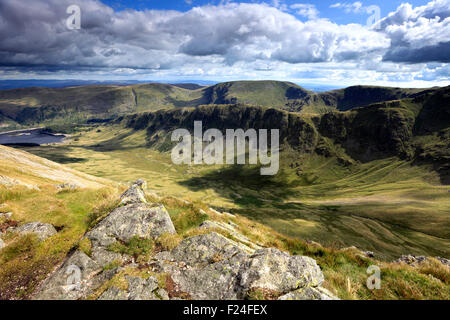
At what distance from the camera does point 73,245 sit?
13828mm

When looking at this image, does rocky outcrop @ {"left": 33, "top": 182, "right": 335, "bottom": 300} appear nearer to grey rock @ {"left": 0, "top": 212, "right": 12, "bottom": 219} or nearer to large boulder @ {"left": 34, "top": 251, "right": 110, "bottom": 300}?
large boulder @ {"left": 34, "top": 251, "right": 110, "bottom": 300}

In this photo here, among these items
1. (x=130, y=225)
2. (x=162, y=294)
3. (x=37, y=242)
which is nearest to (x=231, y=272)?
(x=162, y=294)

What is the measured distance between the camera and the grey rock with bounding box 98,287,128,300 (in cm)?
900

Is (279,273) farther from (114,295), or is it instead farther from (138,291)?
(114,295)

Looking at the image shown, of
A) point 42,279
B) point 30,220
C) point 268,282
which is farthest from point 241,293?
point 30,220

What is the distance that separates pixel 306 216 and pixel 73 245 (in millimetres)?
124465

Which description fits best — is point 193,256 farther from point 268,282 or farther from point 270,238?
point 270,238

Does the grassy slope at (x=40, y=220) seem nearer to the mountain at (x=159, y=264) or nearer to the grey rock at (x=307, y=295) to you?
the mountain at (x=159, y=264)

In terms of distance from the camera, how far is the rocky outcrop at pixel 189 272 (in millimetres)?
9664

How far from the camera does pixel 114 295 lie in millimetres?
9094

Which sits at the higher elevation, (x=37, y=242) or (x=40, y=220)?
(x=40, y=220)

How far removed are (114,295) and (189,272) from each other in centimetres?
Result: 367

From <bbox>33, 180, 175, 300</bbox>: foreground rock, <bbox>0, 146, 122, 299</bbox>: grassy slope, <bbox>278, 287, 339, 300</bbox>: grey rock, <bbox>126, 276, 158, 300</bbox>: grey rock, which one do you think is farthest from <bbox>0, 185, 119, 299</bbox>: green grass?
<bbox>278, 287, 339, 300</bbox>: grey rock

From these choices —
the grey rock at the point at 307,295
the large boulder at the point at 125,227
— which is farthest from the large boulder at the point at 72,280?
the grey rock at the point at 307,295
